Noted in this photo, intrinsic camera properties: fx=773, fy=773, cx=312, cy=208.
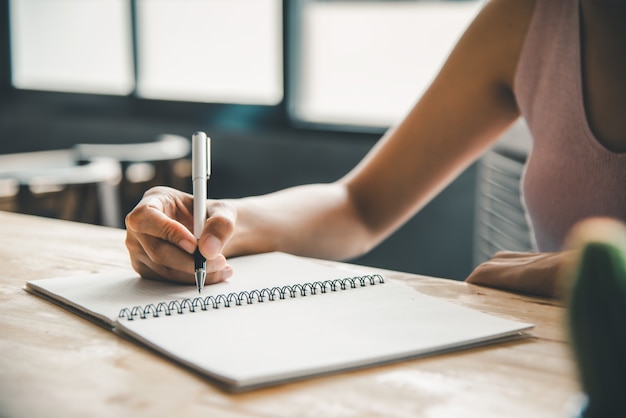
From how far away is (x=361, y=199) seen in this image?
1.27 meters

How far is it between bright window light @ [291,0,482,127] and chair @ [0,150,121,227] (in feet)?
3.90

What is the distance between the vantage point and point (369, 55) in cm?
334

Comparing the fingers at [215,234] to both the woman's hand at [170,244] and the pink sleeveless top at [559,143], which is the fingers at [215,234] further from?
the pink sleeveless top at [559,143]

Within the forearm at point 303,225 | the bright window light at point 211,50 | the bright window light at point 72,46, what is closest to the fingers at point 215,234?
the forearm at point 303,225

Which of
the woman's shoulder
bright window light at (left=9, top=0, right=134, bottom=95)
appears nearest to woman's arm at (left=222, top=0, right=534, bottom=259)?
the woman's shoulder

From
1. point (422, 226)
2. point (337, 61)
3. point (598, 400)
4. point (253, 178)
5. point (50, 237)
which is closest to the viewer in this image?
point (598, 400)

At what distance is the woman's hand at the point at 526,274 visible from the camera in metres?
0.80

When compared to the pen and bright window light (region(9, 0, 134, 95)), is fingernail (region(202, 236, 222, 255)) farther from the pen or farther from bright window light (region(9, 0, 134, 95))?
bright window light (region(9, 0, 134, 95))

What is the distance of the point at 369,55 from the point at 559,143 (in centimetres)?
232

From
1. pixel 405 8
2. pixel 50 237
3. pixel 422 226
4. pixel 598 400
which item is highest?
pixel 405 8

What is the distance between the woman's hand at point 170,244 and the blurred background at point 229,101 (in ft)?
4.23

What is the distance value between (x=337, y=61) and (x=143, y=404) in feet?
10.0

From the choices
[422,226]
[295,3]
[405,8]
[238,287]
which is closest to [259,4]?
[295,3]

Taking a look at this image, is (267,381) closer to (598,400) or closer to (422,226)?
(598,400)
